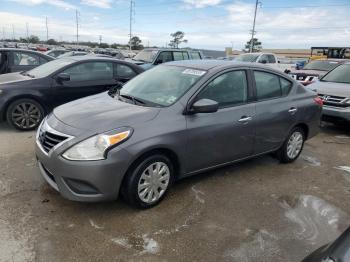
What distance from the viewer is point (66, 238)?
3219mm

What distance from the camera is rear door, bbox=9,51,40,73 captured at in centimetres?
859

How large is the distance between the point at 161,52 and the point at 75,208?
1004 cm

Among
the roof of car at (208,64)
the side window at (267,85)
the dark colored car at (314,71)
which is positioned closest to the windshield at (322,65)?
the dark colored car at (314,71)

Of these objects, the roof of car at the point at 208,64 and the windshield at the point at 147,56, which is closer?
the roof of car at the point at 208,64

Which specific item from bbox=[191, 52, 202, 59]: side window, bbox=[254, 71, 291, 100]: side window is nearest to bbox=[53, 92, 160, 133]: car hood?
bbox=[254, 71, 291, 100]: side window

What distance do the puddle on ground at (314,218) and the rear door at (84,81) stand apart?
4.60m

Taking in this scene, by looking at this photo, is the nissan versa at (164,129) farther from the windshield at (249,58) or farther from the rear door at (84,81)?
the windshield at (249,58)

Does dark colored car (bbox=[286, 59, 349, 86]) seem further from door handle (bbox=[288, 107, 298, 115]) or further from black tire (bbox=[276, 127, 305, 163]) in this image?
door handle (bbox=[288, 107, 298, 115])

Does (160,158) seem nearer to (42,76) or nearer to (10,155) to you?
(10,155)

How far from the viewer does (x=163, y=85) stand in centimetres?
443

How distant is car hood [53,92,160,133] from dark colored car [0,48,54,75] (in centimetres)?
517

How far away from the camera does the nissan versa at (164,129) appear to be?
3.39 meters

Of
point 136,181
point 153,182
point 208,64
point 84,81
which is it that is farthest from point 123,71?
point 136,181

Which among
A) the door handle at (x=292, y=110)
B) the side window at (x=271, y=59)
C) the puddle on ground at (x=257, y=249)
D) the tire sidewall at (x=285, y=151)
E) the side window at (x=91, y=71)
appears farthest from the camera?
the side window at (x=271, y=59)
